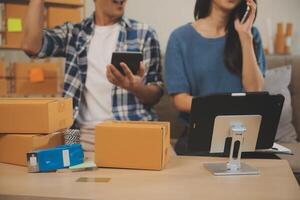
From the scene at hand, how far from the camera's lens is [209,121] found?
1.21 metres

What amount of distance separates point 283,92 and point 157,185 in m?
1.37

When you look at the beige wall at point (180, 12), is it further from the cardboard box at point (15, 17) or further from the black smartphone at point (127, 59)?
the black smartphone at point (127, 59)

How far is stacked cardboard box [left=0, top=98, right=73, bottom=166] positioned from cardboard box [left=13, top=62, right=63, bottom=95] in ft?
4.49

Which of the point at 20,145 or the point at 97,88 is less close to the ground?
the point at 97,88

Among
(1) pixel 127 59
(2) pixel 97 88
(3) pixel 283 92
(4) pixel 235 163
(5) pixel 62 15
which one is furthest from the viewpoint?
(5) pixel 62 15

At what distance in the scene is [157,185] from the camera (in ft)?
3.60

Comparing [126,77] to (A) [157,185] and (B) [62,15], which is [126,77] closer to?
(A) [157,185]

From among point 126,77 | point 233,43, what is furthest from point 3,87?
point 233,43

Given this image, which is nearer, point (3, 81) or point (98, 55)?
point (98, 55)

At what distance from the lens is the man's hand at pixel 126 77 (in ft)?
5.83

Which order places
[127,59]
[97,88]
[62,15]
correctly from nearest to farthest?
[127,59] → [97,88] → [62,15]

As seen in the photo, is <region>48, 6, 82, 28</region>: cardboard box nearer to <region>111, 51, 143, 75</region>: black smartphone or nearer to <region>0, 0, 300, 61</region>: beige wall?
<region>0, 0, 300, 61</region>: beige wall

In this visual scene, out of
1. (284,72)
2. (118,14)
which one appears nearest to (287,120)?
(284,72)

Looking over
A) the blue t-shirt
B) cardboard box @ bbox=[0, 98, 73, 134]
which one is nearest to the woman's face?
the blue t-shirt
